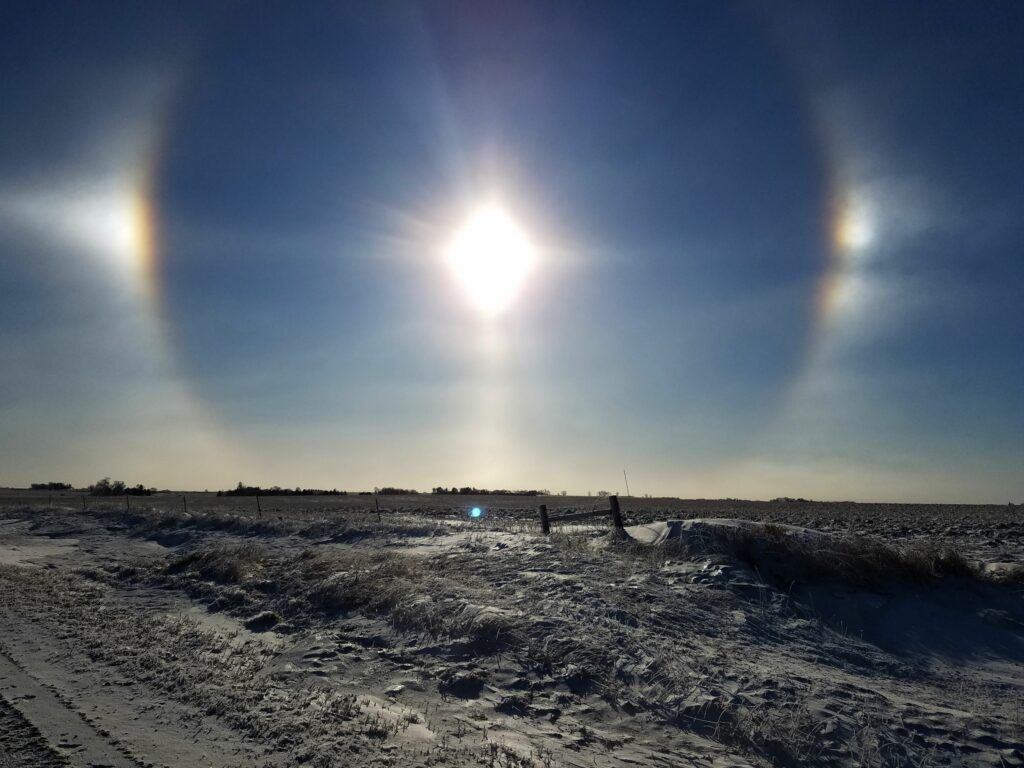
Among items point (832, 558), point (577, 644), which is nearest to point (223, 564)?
point (577, 644)

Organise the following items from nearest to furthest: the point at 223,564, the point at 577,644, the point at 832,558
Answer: the point at 577,644
the point at 832,558
the point at 223,564

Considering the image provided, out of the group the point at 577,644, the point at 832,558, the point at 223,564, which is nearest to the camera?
the point at 577,644

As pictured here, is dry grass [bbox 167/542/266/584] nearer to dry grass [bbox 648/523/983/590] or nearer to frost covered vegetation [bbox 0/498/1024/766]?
frost covered vegetation [bbox 0/498/1024/766]

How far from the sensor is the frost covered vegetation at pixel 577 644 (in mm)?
7352

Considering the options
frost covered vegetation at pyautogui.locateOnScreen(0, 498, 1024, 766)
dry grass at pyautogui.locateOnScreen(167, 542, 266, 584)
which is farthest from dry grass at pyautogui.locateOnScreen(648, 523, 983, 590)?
dry grass at pyautogui.locateOnScreen(167, 542, 266, 584)

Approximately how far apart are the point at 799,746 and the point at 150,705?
24.2 feet

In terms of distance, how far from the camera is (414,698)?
8.43 m

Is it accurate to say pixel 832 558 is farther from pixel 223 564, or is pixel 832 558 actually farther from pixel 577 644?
pixel 223 564

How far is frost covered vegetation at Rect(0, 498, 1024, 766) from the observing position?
735 cm

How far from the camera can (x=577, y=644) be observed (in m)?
9.78

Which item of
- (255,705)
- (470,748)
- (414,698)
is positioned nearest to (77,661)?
(255,705)

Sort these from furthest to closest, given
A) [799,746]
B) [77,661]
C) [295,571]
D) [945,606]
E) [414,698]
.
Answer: [295,571], [945,606], [77,661], [414,698], [799,746]

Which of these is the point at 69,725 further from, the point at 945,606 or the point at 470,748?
the point at 945,606

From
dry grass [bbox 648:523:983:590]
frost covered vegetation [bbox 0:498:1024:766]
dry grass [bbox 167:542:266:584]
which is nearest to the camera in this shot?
frost covered vegetation [bbox 0:498:1024:766]
